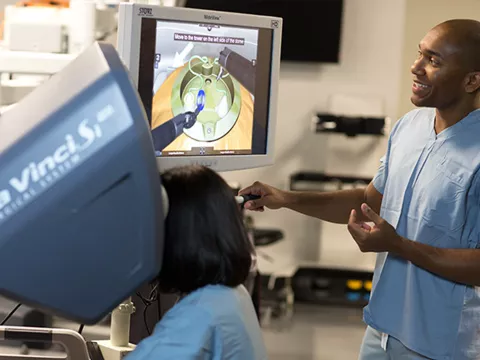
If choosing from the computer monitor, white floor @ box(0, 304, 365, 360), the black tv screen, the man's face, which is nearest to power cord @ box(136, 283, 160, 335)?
the computer monitor

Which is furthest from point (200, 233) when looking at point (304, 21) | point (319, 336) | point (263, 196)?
point (304, 21)

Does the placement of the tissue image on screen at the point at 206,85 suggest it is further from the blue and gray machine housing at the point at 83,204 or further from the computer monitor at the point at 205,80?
the blue and gray machine housing at the point at 83,204

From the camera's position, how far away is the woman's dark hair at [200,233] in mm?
1188

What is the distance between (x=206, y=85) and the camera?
6.64ft

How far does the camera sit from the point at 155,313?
2121 mm

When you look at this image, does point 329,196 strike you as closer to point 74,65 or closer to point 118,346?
point 118,346

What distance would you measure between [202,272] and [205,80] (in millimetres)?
890

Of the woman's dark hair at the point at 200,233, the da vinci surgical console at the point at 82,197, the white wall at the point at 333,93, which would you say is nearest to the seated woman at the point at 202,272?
the woman's dark hair at the point at 200,233

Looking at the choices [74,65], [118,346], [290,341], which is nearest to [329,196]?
[118,346]

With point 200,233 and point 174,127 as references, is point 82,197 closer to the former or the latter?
point 200,233

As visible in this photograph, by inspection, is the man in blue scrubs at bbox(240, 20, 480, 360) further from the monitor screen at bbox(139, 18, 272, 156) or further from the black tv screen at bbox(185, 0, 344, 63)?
the black tv screen at bbox(185, 0, 344, 63)

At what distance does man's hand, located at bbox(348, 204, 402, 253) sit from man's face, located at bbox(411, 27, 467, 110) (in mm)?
356

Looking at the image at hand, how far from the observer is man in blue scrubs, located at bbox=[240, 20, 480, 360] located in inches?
79.0

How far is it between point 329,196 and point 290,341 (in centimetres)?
261
